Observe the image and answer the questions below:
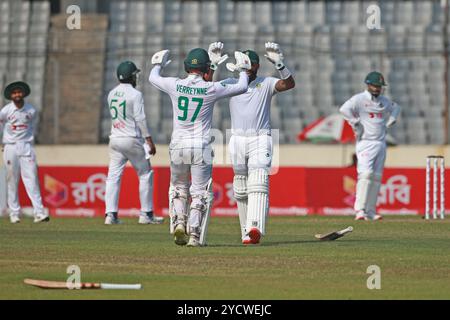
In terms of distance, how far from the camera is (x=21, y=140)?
70.5ft

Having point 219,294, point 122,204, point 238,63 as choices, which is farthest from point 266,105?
point 122,204

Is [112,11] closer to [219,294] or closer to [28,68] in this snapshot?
[28,68]

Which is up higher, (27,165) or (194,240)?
(27,165)

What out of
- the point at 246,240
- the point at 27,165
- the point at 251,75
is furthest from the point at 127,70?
the point at 246,240

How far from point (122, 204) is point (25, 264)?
42.0 ft

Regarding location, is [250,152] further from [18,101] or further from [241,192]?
[18,101]

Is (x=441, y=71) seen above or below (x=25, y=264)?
above

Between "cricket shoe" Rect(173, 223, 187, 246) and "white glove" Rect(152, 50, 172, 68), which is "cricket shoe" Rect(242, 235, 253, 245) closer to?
"cricket shoe" Rect(173, 223, 187, 246)

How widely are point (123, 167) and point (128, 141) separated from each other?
492 millimetres

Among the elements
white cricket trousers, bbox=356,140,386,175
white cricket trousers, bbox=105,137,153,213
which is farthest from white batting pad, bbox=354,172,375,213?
white cricket trousers, bbox=105,137,153,213

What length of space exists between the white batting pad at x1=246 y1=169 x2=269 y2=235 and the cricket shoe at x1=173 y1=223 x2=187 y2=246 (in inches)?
30.1

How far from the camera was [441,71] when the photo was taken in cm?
3453

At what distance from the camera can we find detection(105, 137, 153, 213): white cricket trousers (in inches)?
816
